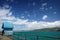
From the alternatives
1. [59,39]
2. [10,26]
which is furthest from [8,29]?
[59,39]

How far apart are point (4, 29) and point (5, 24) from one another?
3.65 ft

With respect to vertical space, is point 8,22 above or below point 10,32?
above

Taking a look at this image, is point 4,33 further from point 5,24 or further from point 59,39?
point 59,39

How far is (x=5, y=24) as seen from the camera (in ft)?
103

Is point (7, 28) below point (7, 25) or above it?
below

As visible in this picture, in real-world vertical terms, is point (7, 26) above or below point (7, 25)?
below

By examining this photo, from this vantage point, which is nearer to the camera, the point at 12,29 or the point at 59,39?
the point at 59,39

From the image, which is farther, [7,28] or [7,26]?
[7,28]

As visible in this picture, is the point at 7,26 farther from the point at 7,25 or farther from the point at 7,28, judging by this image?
the point at 7,28

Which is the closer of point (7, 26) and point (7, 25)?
point (7, 26)

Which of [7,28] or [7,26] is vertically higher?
[7,26]

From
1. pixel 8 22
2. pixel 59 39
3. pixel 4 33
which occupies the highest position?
pixel 8 22

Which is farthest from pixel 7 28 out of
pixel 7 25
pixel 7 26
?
pixel 7 25

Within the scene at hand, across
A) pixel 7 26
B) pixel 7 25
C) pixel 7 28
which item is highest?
pixel 7 25
